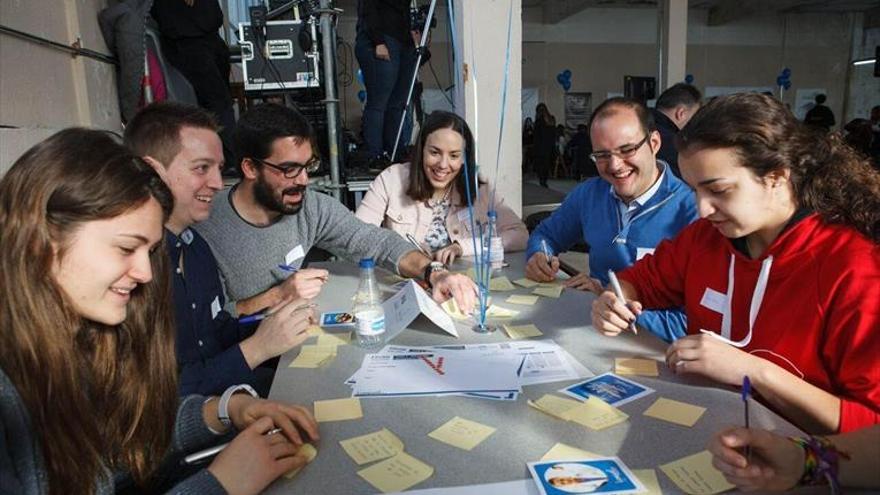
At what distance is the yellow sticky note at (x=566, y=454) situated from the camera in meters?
0.88

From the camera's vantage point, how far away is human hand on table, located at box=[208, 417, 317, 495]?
0.84m

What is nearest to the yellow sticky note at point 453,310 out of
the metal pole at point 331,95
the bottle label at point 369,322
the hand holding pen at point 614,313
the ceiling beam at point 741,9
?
the bottle label at point 369,322

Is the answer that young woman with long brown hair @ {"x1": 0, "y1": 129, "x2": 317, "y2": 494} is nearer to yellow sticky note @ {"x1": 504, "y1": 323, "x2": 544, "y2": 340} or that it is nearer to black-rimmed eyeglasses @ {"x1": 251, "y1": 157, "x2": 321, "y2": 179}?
yellow sticky note @ {"x1": 504, "y1": 323, "x2": 544, "y2": 340}

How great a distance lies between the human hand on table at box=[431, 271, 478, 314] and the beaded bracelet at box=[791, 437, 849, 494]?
0.94 metres

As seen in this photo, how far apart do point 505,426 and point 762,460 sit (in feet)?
1.30

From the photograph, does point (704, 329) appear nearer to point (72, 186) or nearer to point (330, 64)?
point (72, 186)

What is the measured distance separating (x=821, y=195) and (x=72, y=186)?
1.39 meters

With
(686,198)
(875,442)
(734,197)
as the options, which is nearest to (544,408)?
(875,442)

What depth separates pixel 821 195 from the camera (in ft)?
3.76

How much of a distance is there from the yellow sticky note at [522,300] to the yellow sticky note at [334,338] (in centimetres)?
54

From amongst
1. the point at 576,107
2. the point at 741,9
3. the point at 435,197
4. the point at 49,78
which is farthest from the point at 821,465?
the point at 741,9

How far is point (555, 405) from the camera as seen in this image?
1.04m

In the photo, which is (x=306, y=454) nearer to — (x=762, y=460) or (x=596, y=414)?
(x=596, y=414)

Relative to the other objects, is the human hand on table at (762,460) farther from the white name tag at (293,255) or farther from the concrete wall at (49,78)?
the concrete wall at (49,78)
